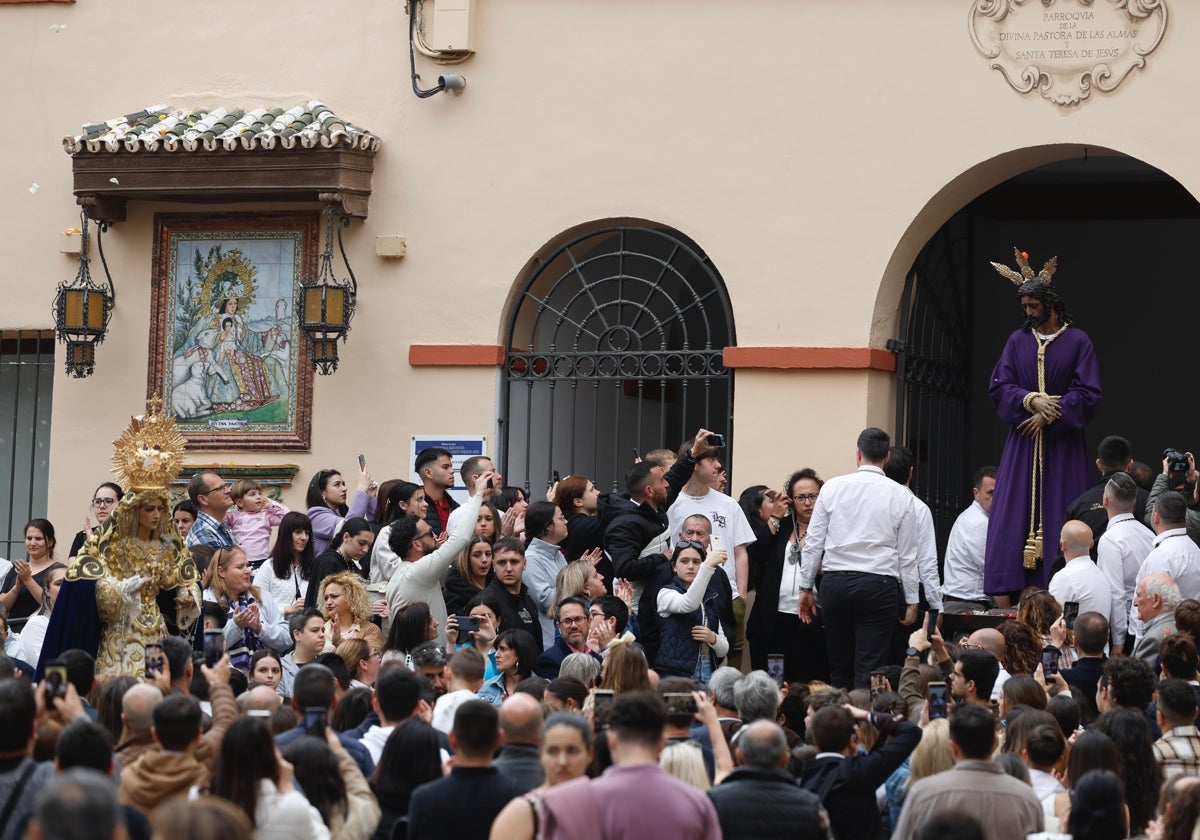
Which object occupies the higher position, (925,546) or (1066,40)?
(1066,40)

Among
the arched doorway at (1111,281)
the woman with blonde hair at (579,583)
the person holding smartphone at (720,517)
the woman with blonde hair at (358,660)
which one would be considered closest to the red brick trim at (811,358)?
the person holding smartphone at (720,517)

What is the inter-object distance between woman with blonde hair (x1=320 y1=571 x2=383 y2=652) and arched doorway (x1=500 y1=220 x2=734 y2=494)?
3825 mm

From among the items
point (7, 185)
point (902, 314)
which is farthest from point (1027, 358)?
point (7, 185)

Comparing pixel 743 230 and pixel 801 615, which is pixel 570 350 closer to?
pixel 743 230

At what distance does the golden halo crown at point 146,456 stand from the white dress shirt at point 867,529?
3.77 metres

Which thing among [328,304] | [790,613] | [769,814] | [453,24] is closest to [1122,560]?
[790,613]

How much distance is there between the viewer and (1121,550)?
38.3 ft

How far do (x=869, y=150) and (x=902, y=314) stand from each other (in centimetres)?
122

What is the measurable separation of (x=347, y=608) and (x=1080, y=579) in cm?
404

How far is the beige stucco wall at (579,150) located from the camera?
14.1m

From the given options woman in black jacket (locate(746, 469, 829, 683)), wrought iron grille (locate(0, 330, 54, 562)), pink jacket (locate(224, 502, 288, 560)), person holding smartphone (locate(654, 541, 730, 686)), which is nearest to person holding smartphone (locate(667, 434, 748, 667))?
woman in black jacket (locate(746, 469, 829, 683))

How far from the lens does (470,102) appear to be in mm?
15211

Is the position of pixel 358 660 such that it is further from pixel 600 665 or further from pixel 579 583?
pixel 579 583

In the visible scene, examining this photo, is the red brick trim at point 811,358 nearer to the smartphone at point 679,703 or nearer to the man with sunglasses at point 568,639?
the man with sunglasses at point 568,639
